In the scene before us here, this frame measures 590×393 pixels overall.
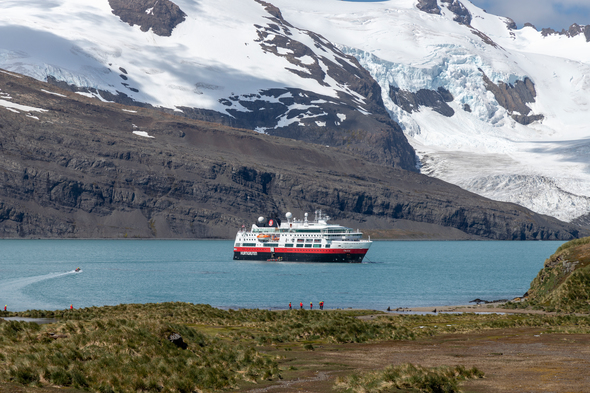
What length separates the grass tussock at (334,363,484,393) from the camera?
68.6 ft

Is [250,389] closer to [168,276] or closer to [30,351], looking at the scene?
[30,351]

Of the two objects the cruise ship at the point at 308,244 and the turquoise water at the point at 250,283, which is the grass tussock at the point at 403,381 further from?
the cruise ship at the point at 308,244

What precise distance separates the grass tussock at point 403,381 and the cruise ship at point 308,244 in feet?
395

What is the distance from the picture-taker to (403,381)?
21359mm

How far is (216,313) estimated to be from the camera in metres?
49.6

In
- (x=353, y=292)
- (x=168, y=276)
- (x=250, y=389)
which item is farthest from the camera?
(x=168, y=276)

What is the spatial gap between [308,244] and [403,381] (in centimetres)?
12611

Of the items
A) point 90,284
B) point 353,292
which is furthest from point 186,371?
point 90,284

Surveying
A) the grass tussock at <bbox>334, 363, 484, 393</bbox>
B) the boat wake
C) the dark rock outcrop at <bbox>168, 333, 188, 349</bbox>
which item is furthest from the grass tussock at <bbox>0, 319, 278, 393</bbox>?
the boat wake

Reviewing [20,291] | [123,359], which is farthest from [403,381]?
[20,291]

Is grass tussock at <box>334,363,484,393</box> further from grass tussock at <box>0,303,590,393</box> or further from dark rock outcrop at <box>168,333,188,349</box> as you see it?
dark rock outcrop at <box>168,333,188,349</box>

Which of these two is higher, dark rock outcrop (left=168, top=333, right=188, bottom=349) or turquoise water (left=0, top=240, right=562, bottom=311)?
dark rock outcrop (left=168, top=333, right=188, bottom=349)

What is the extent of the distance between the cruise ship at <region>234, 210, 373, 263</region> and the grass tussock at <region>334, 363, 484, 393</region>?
120 m

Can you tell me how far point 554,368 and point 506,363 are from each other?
247cm
